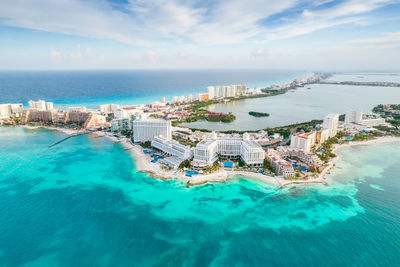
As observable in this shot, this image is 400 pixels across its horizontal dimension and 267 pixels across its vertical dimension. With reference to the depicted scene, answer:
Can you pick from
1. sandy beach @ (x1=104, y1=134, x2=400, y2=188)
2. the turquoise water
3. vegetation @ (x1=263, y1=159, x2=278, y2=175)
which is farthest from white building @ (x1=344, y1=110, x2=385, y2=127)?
vegetation @ (x1=263, y1=159, x2=278, y2=175)

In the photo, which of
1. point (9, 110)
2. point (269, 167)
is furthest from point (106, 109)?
point (269, 167)

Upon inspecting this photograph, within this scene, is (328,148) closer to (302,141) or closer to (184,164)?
(302,141)

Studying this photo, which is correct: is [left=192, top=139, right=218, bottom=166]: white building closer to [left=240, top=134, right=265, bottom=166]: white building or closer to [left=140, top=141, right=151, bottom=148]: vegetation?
[left=240, top=134, right=265, bottom=166]: white building

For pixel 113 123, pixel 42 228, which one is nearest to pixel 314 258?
pixel 42 228

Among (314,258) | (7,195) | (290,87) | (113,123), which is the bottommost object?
(314,258)

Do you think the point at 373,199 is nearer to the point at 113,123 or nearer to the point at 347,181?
the point at 347,181

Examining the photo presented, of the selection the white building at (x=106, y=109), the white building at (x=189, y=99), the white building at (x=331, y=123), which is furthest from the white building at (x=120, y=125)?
the white building at (x=331, y=123)
